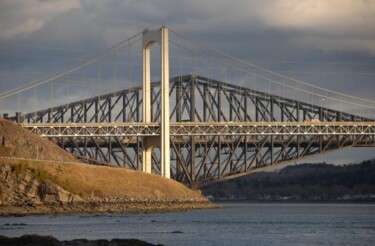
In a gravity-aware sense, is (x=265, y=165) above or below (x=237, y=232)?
above

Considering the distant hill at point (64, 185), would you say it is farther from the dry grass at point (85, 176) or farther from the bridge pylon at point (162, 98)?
the bridge pylon at point (162, 98)

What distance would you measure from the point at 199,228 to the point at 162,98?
44.5m

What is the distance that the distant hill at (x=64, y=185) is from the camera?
124500mm

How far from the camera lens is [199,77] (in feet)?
590

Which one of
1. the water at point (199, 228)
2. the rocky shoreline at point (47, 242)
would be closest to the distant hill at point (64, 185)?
the water at point (199, 228)

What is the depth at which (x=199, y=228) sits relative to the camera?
337 ft

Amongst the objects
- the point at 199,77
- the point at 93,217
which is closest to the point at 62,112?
the point at 199,77

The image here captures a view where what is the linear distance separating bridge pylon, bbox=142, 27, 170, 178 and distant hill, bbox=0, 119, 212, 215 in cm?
382

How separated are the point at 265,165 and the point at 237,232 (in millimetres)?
68651

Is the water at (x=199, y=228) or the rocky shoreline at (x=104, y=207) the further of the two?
the rocky shoreline at (x=104, y=207)

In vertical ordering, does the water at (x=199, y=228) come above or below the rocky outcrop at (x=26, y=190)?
below

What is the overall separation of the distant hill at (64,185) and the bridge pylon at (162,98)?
12.5ft

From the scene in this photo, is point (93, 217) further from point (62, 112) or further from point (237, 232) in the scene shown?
point (62, 112)

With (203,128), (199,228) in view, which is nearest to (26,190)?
(199,228)
